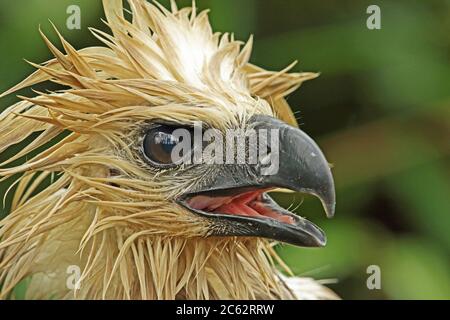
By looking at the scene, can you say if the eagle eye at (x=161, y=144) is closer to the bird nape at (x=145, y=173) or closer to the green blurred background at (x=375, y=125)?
the bird nape at (x=145, y=173)

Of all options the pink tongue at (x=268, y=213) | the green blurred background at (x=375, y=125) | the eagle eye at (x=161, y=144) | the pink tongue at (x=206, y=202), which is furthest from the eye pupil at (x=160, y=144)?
the green blurred background at (x=375, y=125)

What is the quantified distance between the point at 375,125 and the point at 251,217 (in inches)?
53.5

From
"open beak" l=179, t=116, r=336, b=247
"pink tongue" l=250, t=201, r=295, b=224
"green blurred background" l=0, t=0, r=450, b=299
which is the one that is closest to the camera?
"open beak" l=179, t=116, r=336, b=247

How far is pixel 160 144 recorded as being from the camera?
6.27 ft

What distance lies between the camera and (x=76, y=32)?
7.86ft

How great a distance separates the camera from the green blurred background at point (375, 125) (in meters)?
3.00

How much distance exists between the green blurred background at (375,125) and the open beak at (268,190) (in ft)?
3.19

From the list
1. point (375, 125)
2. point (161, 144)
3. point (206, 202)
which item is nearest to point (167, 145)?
point (161, 144)

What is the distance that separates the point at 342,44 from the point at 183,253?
4.37ft

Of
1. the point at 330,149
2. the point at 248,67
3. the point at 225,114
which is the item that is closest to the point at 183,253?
the point at 225,114

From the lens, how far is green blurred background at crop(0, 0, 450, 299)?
3.00 metres

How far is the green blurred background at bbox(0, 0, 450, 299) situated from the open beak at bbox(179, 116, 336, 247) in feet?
3.19

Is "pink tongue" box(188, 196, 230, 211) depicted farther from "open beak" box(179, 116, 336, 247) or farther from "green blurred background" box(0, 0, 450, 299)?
"green blurred background" box(0, 0, 450, 299)

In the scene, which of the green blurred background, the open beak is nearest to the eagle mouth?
the open beak
